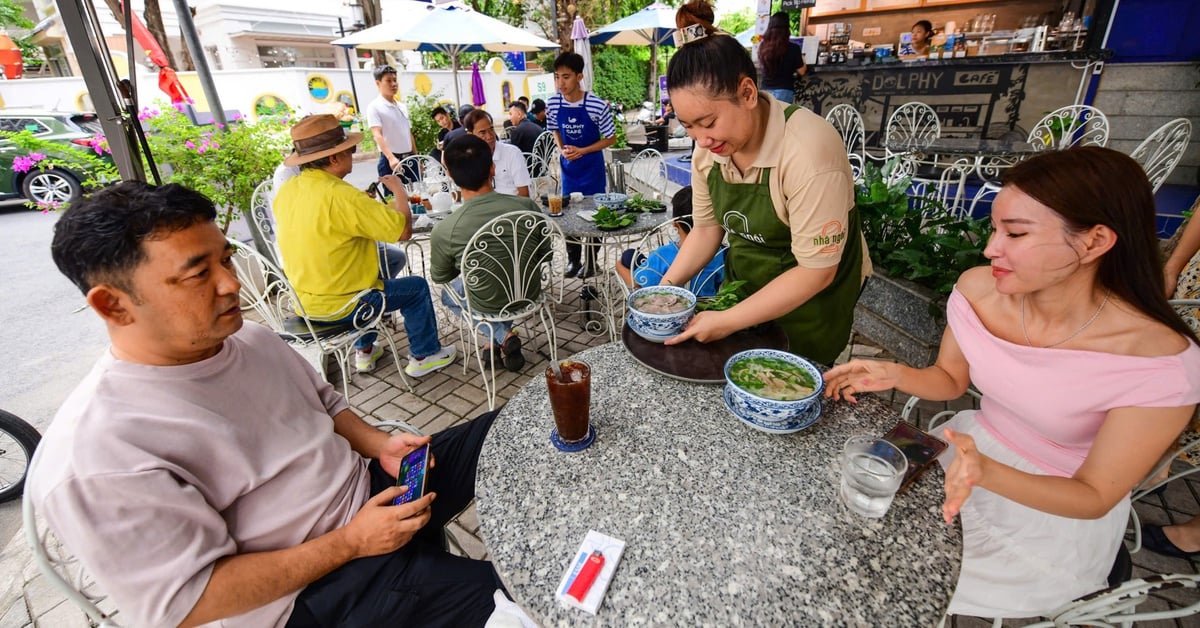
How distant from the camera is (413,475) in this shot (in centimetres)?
139

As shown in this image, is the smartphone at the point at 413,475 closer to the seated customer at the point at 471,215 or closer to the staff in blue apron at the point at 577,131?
the seated customer at the point at 471,215

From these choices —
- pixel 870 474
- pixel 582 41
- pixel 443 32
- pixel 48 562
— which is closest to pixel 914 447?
pixel 870 474

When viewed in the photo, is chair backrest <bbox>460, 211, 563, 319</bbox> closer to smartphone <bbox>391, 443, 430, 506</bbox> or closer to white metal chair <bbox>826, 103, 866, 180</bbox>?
smartphone <bbox>391, 443, 430, 506</bbox>

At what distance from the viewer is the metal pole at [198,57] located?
4.23 meters

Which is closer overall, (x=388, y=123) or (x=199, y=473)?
(x=199, y=473)

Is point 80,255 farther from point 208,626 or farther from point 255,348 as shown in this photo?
point 208,626

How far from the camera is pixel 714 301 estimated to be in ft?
5.97

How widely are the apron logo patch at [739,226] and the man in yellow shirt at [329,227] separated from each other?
1.95 metres

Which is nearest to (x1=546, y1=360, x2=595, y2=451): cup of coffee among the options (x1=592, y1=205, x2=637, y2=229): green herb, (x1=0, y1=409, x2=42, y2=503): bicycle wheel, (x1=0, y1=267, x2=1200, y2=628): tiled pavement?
(x1=0, y1=267, x2=1200, y2=628): tiled pavement

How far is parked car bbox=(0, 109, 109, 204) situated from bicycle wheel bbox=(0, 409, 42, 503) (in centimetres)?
751

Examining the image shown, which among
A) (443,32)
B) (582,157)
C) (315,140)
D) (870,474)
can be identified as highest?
(443,32)

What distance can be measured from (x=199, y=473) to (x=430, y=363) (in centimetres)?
242

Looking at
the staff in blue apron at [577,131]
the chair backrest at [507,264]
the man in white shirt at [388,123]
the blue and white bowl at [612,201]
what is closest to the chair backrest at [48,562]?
the chair backrest at [507,264]

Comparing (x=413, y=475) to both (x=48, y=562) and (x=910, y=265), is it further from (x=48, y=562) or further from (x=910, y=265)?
(x=910, y=265)
